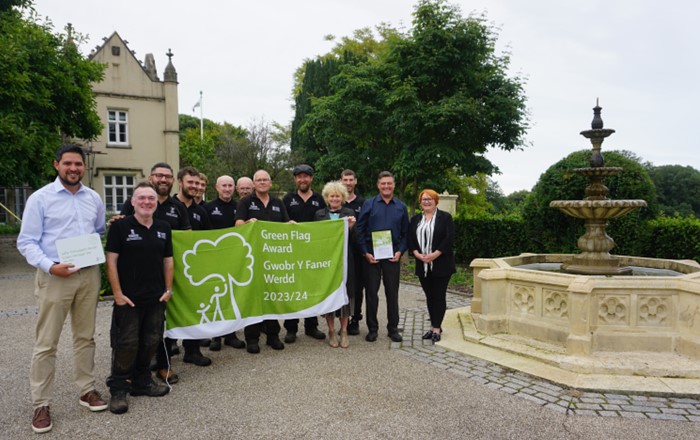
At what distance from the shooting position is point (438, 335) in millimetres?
6367

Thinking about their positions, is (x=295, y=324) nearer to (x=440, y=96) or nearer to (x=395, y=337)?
(x=395, y=337)

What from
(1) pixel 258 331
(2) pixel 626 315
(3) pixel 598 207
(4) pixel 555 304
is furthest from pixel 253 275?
(3) pixel 598 207

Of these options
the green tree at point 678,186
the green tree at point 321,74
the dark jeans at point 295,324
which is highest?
the green tree at point 321,74

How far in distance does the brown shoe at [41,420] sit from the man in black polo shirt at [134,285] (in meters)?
0.48

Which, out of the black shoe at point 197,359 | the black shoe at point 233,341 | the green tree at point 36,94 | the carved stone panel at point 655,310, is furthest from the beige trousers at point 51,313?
the green tree at point 36,94

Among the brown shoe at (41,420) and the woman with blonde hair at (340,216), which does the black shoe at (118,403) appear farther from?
the woman with blonde hair at (340,216)

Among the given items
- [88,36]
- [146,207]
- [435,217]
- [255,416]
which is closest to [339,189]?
A: [435,217]

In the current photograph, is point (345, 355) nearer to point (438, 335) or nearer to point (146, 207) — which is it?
point (438, 335)

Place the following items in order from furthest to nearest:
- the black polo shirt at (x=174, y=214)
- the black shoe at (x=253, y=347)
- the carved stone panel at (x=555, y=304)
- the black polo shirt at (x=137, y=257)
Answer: the black shoe at (x=253, y=347), the carved stone panel at (x=555, y=304), the black polo shirt at (x=174, y=214), the black polo shirt at (x=137, y=257)

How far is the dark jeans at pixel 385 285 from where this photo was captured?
6309 mm

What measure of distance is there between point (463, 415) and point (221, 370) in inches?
105

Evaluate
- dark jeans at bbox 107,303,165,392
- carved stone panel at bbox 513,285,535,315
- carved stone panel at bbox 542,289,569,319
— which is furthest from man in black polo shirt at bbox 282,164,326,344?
carved stone panel at bbox 542,289,569,319

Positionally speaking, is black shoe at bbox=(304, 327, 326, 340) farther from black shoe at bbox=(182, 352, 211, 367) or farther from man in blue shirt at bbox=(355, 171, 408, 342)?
black shoe at bbox=(182, 352, 211, 367)

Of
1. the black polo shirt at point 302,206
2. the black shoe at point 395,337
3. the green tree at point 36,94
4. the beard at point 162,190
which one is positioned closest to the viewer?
the beard at point 162,190
